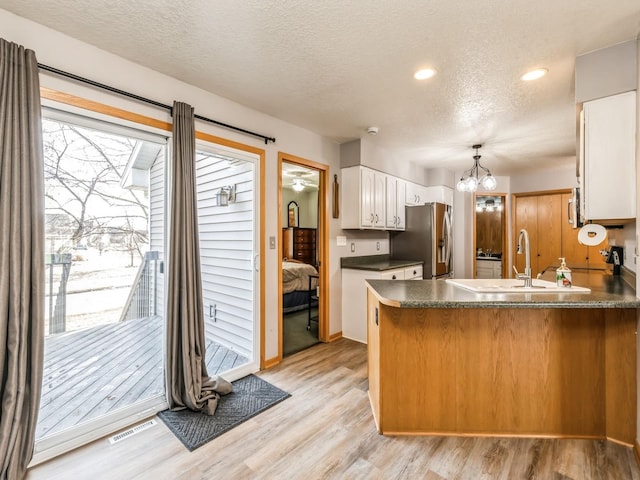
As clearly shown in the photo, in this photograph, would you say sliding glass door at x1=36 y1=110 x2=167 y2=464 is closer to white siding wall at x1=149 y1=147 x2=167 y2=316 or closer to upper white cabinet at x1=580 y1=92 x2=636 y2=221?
white siding wall at x1=149 y1=147 x2=167 y2=316

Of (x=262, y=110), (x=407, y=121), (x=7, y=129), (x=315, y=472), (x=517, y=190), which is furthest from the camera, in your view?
(x=517, y=190)

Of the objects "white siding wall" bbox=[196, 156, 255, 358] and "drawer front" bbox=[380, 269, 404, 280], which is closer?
"white siding wall" bbox=[196, 156, 255, 358]

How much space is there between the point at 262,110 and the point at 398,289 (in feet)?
6.95

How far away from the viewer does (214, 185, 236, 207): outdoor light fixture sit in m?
3.40

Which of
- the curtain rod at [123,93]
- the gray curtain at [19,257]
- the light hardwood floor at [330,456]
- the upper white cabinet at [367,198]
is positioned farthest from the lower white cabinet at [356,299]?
the gray curtain at [19,257]

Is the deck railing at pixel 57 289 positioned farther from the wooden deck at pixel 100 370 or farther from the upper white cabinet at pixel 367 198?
the upper white cabinet at pixel 367 198

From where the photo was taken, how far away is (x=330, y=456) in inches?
71.8

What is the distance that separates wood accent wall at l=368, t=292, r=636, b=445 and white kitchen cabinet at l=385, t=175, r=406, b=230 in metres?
2.44

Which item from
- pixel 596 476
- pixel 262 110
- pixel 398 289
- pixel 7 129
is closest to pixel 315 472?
pixel 398 289

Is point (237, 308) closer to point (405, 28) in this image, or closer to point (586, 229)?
point (405, 28)

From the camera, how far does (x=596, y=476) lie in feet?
5.36

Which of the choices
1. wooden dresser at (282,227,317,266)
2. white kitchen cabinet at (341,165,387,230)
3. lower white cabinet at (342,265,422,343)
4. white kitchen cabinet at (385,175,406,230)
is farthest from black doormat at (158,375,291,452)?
wooden dresser at (282,227,317,266)

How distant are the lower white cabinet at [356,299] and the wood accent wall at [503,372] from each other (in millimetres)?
1677

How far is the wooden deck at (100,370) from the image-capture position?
2201mm
